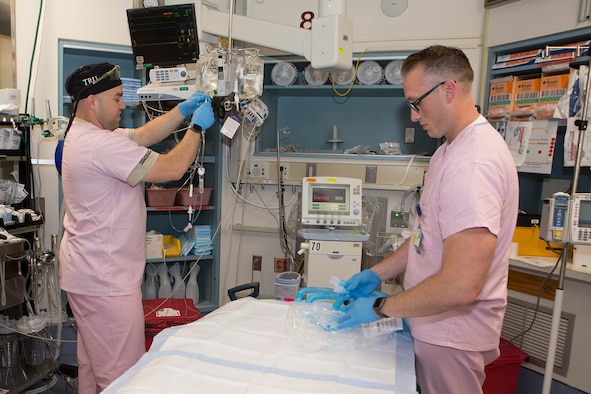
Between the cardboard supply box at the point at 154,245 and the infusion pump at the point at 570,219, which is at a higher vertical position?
the infusion pump at the point at 570,219

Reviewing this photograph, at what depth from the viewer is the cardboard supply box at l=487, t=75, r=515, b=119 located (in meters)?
2.95

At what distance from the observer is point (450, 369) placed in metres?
1.32

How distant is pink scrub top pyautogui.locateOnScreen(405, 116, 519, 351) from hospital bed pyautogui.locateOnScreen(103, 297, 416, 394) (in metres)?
0.17

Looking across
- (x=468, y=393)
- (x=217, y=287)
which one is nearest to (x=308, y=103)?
(x=217, y=287)

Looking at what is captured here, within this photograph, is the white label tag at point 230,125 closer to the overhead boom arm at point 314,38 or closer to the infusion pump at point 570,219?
the overhead boom arm at point 314,38

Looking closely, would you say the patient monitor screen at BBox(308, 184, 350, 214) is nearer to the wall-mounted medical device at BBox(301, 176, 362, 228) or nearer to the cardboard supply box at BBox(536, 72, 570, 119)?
the wall-mounted medical device at BBox(301, 176, 362, 228)

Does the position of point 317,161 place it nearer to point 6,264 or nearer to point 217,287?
point 217,287

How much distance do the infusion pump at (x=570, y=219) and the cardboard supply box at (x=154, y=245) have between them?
2.70m


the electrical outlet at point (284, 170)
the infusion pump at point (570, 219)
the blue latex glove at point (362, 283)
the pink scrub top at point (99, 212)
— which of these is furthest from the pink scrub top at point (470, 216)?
the electrical outlet at point (284, 170)

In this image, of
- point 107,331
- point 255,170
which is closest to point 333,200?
point 255,170

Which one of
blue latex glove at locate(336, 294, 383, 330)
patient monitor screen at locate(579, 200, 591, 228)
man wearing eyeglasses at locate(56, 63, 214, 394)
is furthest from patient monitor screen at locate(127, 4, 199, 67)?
patient monitor screen at locate(579, 200, 591, 228)

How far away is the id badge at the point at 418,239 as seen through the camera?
4.53 feet

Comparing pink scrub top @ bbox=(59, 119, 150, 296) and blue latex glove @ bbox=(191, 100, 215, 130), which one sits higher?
blue latex glove @ bbox=(191, 100, 215, 130)

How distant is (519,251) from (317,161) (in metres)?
1.66
